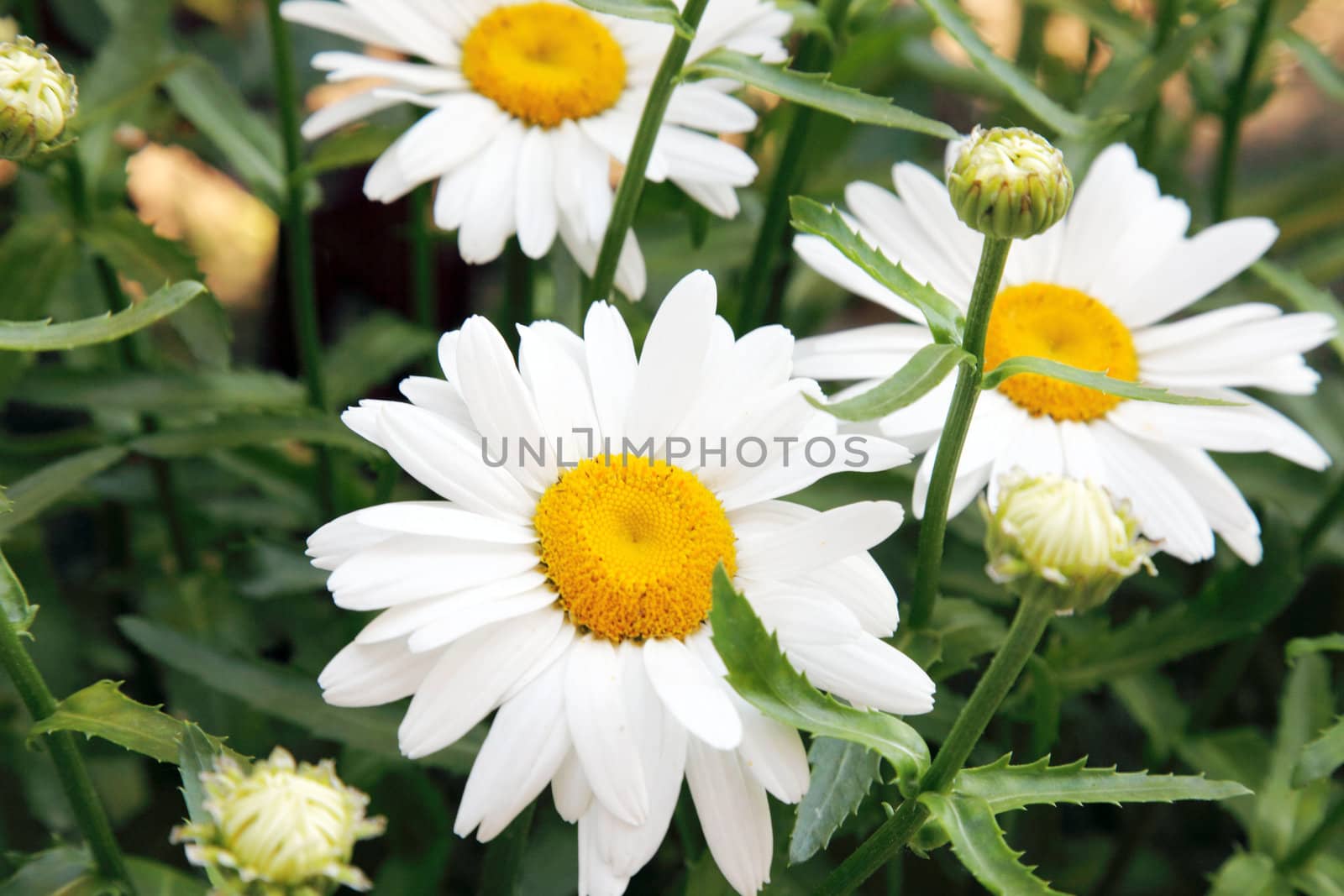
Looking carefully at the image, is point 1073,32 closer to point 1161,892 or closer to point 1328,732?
point 1161,892

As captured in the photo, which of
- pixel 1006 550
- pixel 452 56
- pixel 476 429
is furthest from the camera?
pixel 452 56

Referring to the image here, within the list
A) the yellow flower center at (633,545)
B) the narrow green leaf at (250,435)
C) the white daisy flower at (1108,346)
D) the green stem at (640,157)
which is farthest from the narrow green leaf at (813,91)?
the narrow green leaf at (250,435)

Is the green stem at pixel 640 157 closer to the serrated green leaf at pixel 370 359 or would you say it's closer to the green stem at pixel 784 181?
the green stem at pixel 784 181

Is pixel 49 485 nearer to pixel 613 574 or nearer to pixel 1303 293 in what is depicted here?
pixel 613 574

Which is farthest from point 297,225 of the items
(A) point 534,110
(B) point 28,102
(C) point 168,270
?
(B) point 28,102

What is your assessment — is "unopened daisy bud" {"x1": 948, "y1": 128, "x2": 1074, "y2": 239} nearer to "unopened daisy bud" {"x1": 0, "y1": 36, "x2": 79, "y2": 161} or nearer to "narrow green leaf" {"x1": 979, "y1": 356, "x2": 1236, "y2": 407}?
"narrow green leaf" {"x1": 979, "y1": 356, "x2": 1236, "y2": 407}

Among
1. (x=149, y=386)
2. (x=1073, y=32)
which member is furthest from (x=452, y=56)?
(x=1073, y=32)

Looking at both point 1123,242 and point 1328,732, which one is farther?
point 1123,242
